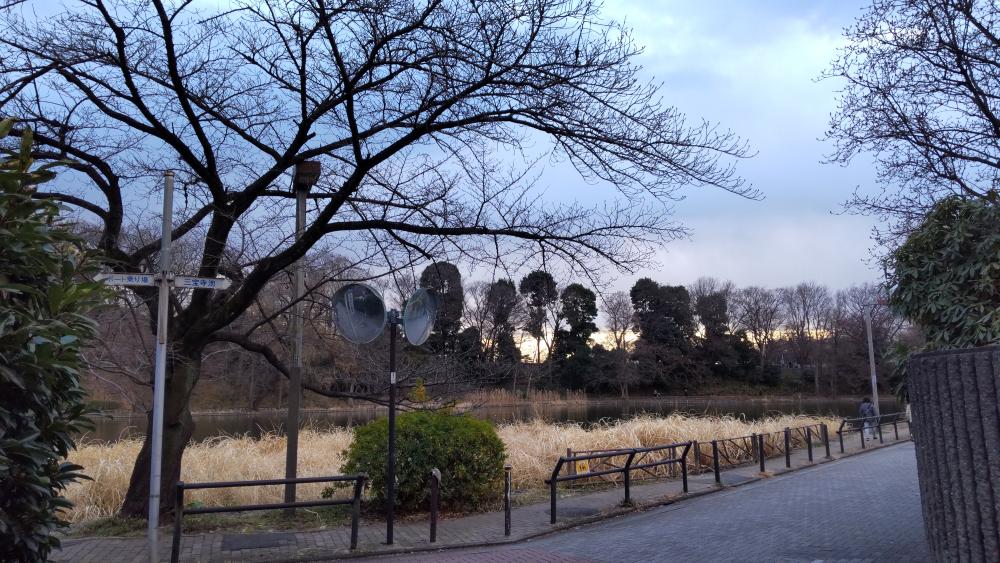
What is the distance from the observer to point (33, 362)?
474cm

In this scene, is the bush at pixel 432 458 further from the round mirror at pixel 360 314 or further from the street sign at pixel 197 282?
the street sign at pixel 197 282

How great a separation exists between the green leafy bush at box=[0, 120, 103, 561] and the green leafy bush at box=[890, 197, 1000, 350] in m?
7.36

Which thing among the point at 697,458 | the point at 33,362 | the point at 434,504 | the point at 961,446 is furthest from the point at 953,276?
the point at 697,458

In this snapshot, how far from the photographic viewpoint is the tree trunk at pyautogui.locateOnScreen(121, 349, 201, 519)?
34.3ft

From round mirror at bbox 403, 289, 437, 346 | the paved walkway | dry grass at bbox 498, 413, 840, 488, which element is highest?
round mirror at bbox 403, 289, 437, 346

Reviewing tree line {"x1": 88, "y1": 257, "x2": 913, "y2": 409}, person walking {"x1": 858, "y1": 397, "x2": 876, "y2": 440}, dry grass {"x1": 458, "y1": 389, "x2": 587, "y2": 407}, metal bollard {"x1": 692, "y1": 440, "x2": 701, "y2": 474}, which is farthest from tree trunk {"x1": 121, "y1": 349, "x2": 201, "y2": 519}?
person walking {"x1": 858, "y1": 397, "x2": 876, "y2": 440}

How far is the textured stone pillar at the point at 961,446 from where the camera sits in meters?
4.84

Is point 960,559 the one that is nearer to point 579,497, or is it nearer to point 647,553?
point 647,553

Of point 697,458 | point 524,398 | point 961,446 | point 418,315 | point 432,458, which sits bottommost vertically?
point 697,458

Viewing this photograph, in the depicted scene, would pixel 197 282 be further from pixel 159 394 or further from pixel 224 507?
pixel 224 507

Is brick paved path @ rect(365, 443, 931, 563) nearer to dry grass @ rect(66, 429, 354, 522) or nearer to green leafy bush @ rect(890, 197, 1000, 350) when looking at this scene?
green leafy bush @ rect(890, 197, 1000, 350)

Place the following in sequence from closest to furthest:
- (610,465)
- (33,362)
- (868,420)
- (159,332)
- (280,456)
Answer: (33,362), (159,332), (610,465), (280,456), (868,420)

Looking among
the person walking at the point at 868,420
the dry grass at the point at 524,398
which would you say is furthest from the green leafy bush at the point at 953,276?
the dry grass at the point at 524,398

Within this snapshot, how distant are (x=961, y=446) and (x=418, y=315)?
6.23m
